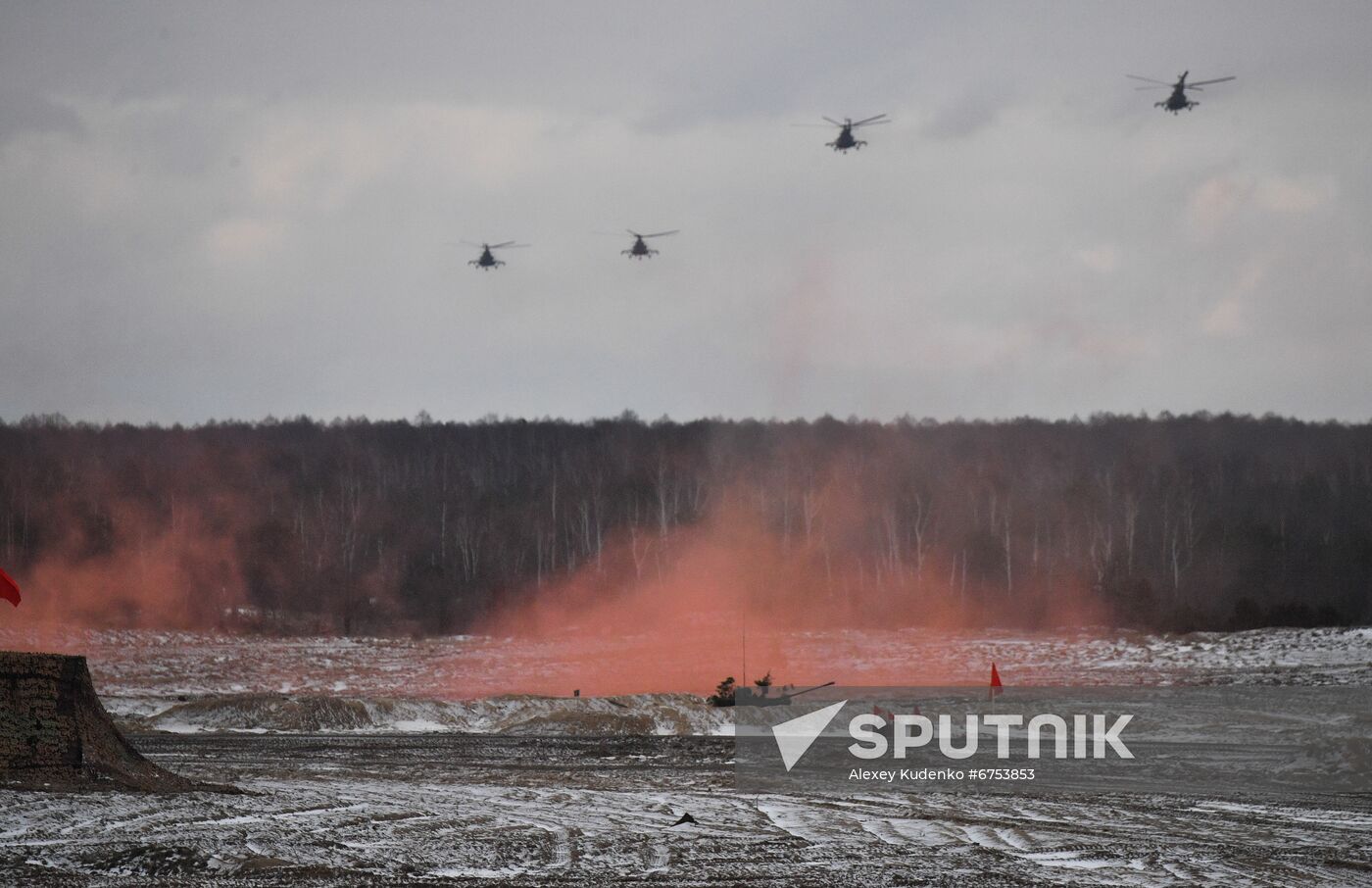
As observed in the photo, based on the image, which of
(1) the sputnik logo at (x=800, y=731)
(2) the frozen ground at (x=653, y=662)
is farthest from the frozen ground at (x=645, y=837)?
(2) the frozen ground at (x=653, y=662)

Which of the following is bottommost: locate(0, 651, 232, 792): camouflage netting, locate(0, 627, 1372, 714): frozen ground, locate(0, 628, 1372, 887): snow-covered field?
locate(0, 627, 1372, 714): frozen ground

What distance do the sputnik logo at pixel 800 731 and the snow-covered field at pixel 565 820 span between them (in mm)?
1667

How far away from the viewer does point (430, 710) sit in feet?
145

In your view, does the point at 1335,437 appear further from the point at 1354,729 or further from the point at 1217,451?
the point at 1354,729

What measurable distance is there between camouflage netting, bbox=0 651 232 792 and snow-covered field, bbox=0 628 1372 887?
119 centimetres

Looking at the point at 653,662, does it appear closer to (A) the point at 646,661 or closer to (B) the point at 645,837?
(A) the point at 646,661

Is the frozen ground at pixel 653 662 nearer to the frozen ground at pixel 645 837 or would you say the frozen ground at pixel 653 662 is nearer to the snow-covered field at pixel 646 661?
the snow-covered field at pixel 646 661

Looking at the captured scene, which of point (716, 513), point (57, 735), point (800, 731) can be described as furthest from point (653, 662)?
point (57, 735)

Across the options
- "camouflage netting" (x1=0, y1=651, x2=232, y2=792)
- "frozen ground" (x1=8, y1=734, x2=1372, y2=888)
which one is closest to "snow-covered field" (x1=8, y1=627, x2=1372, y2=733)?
"frozen ground" (x1=8, y1=734, x2=1372, y2=888)

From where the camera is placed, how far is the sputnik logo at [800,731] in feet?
108

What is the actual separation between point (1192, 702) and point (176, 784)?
3531 cm

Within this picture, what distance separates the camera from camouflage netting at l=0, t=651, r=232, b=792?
18.4 metres

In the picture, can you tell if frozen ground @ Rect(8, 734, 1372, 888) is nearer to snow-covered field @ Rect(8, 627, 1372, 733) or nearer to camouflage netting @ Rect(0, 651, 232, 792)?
camouflage netting @ Rect(0, 651, 232, 792)

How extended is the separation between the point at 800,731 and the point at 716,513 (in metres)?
59.5
